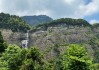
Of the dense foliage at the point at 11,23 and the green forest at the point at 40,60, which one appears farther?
the dense foliage at the point at 11,23

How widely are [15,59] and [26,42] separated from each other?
105001 millimetres

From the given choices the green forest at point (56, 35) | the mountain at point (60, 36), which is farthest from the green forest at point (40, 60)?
the mountain at point (60, 36)

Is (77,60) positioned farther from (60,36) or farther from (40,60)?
(60,36)

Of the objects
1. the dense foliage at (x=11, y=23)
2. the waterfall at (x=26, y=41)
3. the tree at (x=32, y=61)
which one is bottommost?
the tree at (x=32, y=61)

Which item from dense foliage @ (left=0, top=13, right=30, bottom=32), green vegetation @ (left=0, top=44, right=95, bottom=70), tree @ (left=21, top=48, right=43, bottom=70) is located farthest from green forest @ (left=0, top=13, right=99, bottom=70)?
tree @ (left=21, top=48, right=43, bottom=70)

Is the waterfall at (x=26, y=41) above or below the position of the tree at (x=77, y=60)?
above

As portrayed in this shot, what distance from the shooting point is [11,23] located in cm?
16712

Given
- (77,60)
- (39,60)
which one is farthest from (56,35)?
(77,60)

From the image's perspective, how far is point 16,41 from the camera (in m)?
164

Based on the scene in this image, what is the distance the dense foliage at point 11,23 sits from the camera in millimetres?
165750

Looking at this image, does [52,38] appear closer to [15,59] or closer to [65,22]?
[65,22]

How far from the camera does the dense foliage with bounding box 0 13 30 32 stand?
544 feet

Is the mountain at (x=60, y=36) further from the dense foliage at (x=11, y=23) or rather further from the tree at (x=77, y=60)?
the tree at (x=77, y=60)

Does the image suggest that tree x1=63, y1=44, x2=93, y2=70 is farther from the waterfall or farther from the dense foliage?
the dense foliage
